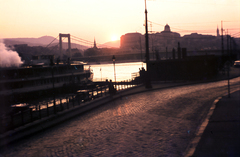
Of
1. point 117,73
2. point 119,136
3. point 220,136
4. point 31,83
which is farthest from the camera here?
point 117,73

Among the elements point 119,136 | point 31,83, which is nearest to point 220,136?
point 119,136

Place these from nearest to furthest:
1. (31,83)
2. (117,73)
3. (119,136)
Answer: (119,136) → (31,83) → (117,73)

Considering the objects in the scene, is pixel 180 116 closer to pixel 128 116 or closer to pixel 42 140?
pixel 128 116

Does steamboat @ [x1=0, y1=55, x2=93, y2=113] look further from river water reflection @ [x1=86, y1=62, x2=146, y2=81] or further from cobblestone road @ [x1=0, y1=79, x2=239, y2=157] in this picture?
cobblestone road @ [x1=0, y1=79, x2=239, y2=157]

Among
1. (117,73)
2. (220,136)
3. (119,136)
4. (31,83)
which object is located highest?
(117,73)

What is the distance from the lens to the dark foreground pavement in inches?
246

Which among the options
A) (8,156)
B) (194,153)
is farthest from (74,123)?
(194,153)

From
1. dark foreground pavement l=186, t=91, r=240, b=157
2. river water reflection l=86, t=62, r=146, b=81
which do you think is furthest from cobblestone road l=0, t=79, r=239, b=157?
river water reflection l=86, t=62, r=146, b=81

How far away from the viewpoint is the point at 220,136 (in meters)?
7.60

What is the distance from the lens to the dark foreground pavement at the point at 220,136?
246 inches

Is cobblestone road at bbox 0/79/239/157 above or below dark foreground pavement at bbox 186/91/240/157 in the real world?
below

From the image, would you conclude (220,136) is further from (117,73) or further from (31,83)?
(117,73)

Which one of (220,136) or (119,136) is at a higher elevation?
(220,136)

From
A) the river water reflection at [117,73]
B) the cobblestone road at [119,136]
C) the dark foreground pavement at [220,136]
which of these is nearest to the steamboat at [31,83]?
the river water reflection at [117,73]
